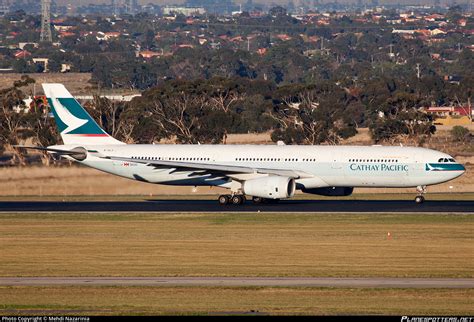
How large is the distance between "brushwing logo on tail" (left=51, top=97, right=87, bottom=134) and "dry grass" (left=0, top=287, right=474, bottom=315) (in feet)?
111

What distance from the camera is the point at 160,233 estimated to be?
47.3 m

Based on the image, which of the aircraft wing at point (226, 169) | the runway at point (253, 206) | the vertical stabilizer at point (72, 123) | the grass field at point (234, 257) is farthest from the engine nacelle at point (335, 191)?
the vertical stabilizer at point (72, 123)

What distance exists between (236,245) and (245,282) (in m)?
9.64

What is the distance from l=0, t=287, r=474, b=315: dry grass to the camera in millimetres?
28828

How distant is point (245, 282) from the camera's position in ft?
111

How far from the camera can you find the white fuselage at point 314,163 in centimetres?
5941

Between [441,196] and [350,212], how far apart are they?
43.6ft

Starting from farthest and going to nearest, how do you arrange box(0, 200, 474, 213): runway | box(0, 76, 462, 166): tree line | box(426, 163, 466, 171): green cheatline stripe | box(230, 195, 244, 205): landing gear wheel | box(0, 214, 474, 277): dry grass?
box(0, 76, 462, 166): tree line < box(230, 195, 244, 205): landing gear wheel < box(426, 163, 466, 171): green cheatline stripe < box(0, 200, 474, 213): runway < box(0, 214, 474, 277): dry grass

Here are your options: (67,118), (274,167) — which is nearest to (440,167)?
(274,167)

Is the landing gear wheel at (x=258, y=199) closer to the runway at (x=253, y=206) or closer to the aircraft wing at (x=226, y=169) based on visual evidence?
the runway at (x=253, y=206)

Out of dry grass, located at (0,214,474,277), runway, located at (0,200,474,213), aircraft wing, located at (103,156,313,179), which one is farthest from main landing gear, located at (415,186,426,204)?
dry grass, located at (0,214,474,277)

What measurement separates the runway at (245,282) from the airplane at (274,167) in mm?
23976

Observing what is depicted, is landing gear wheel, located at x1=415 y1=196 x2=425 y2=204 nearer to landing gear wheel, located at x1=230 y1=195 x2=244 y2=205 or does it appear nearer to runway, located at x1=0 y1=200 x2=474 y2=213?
runway, located at x1=0 y1=200 x2=474 y2=213

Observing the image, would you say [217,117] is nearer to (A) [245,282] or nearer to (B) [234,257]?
(B) [234,257]
